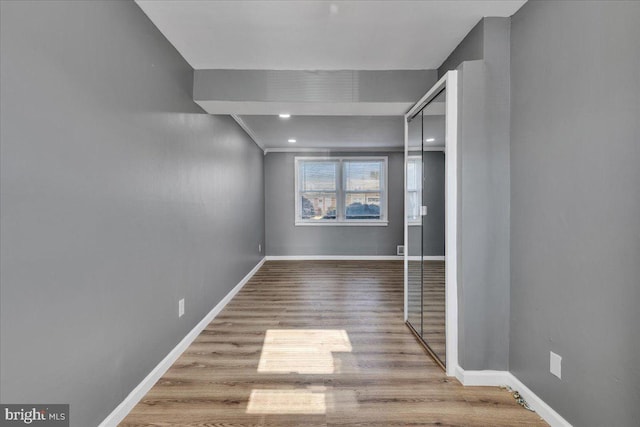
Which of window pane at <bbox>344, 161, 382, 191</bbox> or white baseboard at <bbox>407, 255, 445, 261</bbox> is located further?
window pane at <bbox>344, 161, 382, 191</bbox>

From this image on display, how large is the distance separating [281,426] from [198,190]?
205 cm

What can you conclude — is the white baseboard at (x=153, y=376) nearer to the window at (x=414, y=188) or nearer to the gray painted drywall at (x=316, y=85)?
the gray painted drywall at (x=316, y=85)

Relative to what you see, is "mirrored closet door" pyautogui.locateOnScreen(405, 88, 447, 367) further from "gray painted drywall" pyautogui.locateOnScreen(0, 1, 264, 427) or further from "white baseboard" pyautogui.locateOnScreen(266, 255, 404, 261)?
"white baseboard" pyautogui.locateOnScreen(266, 255, 404, 261)

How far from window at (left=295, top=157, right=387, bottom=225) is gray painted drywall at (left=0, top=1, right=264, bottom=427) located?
440 centimetres

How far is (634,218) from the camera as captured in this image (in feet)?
4.26

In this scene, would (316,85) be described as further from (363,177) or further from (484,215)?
(363,177)

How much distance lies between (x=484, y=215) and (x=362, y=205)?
4971 millimetres

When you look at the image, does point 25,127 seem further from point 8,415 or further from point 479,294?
point 479,294

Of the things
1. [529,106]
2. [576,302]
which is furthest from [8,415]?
[529,106]

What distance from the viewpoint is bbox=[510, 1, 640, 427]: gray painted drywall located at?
133 cm

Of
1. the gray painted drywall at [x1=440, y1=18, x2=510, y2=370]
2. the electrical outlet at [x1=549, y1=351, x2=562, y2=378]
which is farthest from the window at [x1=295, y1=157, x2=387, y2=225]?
the electrical outlet at [x1=549, y1=351, x2=562, y2=378]

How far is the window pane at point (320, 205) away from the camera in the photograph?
7.10 metres

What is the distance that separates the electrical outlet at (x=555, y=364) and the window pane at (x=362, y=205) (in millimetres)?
5382

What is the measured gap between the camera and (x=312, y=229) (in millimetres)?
7070
